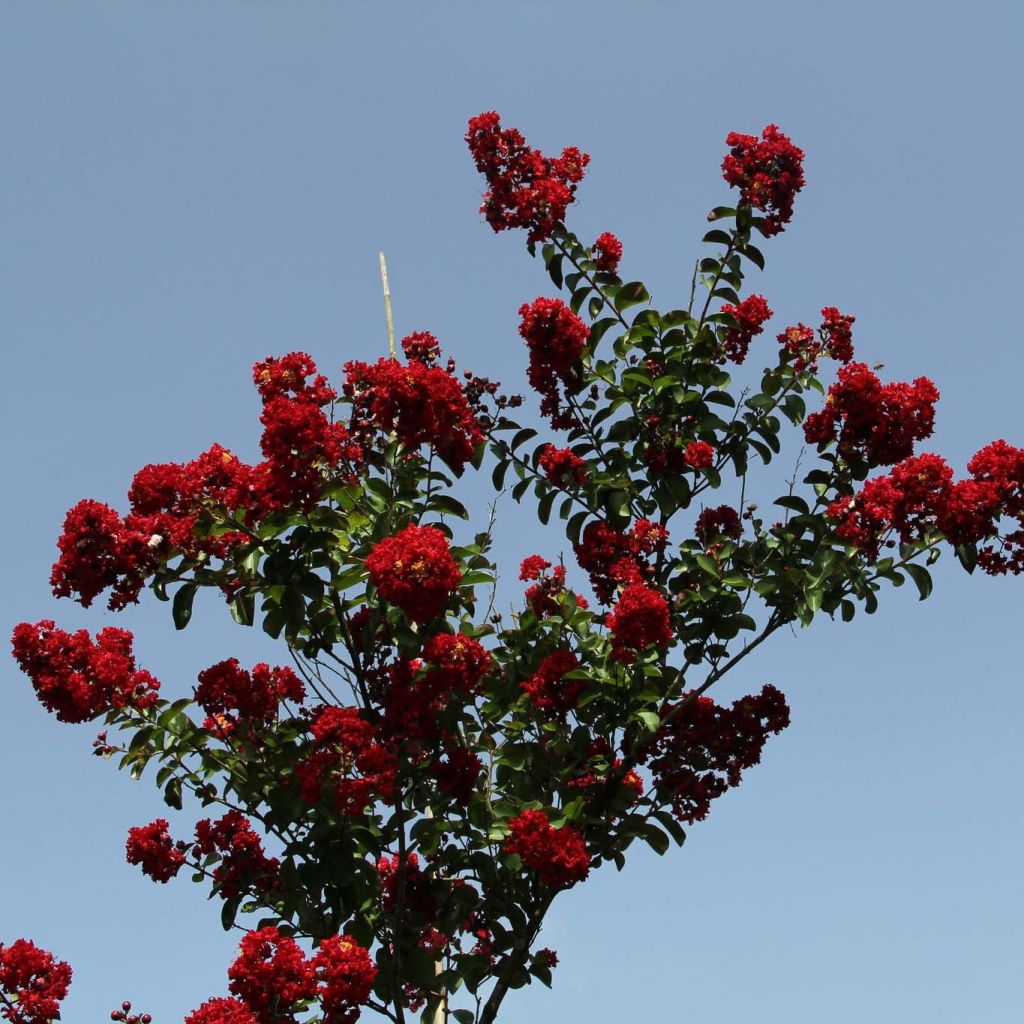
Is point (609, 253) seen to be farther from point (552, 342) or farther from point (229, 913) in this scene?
point (229, 913)

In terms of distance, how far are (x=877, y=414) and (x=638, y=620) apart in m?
1.61

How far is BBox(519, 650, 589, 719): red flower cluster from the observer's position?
6.83m

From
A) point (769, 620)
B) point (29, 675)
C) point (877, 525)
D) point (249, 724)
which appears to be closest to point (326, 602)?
point (249, 724)

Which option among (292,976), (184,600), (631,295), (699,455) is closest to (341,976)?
(292,976)

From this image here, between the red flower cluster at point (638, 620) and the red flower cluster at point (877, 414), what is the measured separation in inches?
56.1

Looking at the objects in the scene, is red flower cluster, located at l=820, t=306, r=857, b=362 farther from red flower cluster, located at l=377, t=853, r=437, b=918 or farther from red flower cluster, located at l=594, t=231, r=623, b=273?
red flower cluster, located at l=377, t=853, r=437, b=918

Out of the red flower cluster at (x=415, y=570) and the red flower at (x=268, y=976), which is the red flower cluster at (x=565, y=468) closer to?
the red flower cluster at (x=415, y=570)

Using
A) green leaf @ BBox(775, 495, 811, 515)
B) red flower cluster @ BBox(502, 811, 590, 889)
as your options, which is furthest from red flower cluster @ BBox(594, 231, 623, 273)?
red flower cluster @ BBox(502, 811, 590, 889)

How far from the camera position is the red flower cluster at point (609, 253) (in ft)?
26.0

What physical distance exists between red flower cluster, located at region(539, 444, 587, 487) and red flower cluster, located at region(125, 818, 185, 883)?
8.10 feet

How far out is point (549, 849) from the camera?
251 inches

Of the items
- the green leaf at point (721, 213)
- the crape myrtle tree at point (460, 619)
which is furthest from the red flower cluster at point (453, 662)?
the green leaf at point (721, 213)

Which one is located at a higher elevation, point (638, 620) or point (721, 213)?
point (721, 213)

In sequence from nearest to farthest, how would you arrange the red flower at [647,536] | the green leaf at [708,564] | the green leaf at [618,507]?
the green leaf at [708,564]
the red flower at [647,536]
the green leaf at [618,507]
